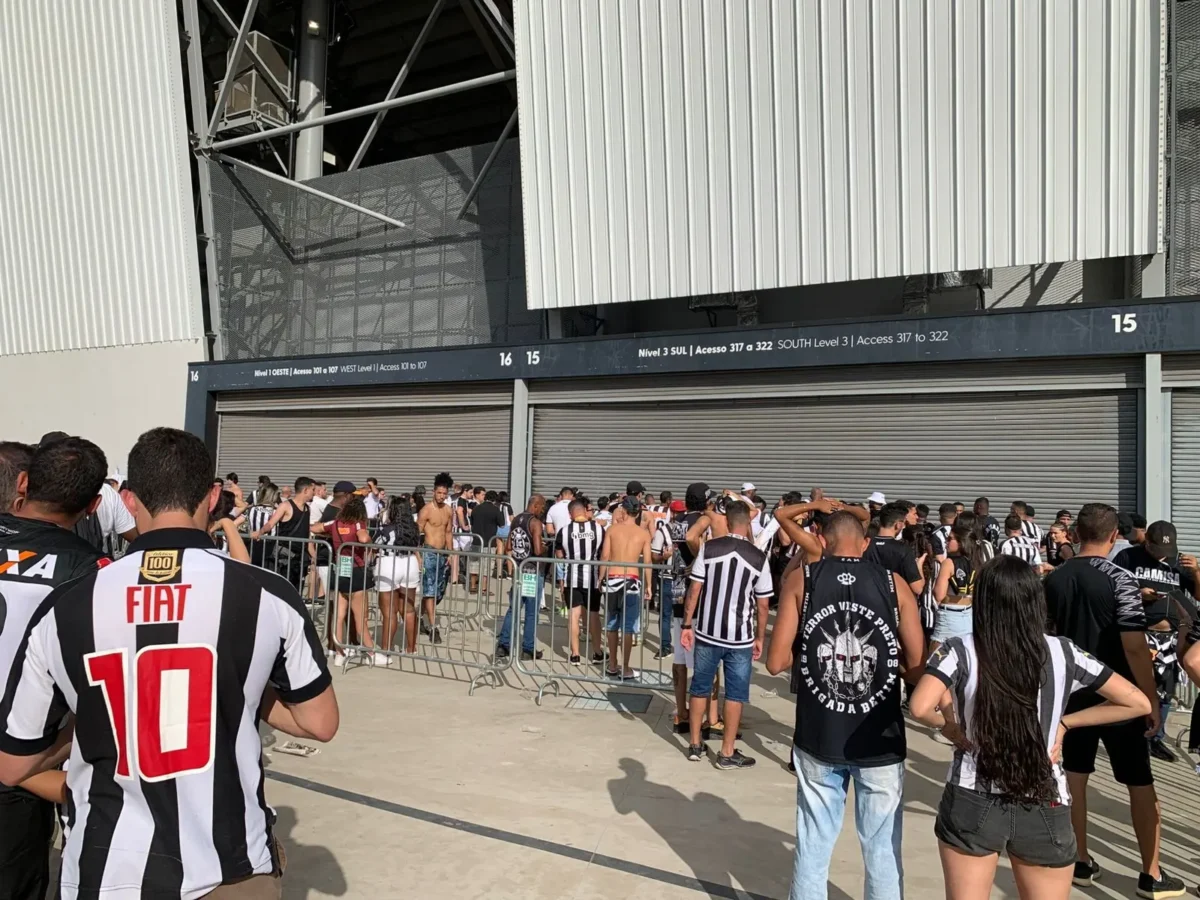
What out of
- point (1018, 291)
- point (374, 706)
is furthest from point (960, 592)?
point (1018, 291)

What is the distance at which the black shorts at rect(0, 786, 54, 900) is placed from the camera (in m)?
2.69

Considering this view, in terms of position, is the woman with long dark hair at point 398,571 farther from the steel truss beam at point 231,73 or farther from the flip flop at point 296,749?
the steel truss beam at point 231,73

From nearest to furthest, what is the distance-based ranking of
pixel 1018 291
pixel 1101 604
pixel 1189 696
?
pixel 1101 604 → pixel 1189 696 → pixel 1018 291

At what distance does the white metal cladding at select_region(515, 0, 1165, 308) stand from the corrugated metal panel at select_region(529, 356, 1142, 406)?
1.70 m

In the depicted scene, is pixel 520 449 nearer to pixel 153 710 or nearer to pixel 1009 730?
pixel 1009 730

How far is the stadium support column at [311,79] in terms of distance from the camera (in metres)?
22.6

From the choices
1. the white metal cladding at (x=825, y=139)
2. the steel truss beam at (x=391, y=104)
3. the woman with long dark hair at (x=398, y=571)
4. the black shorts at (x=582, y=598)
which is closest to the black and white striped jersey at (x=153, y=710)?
the woman with long dark hair at (x=398, y=571)

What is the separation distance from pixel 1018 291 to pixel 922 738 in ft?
42.4

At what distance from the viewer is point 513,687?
8.09 m

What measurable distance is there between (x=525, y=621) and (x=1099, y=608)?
5.87 meters

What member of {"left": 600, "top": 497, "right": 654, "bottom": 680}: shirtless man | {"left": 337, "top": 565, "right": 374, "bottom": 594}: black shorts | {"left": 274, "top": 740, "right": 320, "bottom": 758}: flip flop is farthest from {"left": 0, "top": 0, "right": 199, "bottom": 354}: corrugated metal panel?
{"left": 274, "top": 740, "right": 320, "bottom": 758}: flip flop

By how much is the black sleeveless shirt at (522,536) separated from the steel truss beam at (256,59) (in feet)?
59.4

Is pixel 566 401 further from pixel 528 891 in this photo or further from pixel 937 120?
pixel 528 891

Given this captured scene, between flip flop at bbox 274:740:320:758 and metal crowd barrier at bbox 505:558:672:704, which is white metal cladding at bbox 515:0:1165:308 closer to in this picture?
metal crowd barrier at bbox 505:558:672:704
